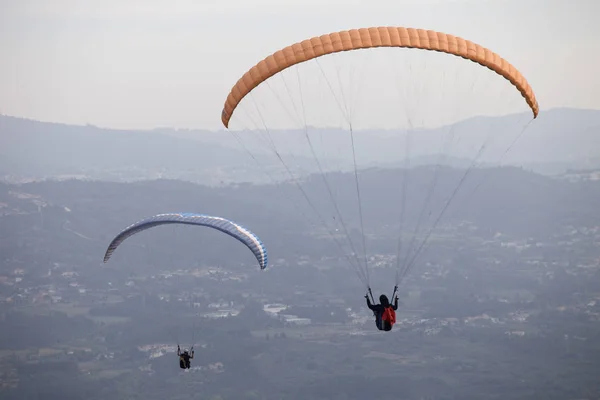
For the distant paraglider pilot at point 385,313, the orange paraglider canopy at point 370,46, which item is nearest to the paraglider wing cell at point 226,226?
the distant paraglider pilot at point 385,313

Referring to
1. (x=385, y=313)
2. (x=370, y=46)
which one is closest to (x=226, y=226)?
(x=385, y=313)

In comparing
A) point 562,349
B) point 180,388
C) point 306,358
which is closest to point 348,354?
point 306,358

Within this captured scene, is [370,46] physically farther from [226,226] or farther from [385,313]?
[226,226]

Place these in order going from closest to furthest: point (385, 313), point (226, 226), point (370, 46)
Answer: point (370, 46), point (385, 313), point (226, 226)

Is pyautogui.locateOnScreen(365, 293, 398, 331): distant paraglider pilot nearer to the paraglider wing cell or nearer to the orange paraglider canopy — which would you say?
the orange paraglider canopy

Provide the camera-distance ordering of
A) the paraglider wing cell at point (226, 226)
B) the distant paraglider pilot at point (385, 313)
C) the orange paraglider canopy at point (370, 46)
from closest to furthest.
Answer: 1. the orange paraglider canopy at point (370, 46)
2. the distant paraglider pilot at point (385, 313)
3. the paraglider wing cell at point (226, 226)

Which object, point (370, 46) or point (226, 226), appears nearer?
point (370, 46)

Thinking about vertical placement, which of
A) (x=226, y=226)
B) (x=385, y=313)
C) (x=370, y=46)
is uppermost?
(x=370, y=46)

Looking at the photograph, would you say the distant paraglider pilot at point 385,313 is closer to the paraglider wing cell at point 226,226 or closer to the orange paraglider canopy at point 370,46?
the orange paraglider canopy at point 370,46

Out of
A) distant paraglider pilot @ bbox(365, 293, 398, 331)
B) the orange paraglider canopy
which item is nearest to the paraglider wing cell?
distant paraglider pilot @ bbox(365, 293, 398, 331)

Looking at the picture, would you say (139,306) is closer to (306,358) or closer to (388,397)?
(306,358)

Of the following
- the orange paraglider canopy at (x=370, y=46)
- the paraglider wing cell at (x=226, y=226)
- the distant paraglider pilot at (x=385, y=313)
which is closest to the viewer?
the orange paraglider canopy at (x=370, y=46)
